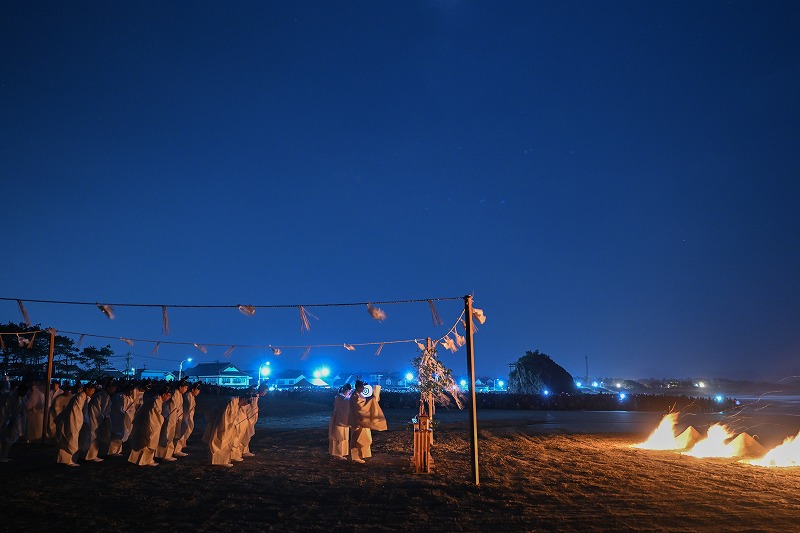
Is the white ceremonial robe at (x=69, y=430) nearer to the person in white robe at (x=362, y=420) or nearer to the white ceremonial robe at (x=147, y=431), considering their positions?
the white ceremonial robe at (x=147, y=431)

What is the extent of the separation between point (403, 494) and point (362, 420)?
13.3 feet

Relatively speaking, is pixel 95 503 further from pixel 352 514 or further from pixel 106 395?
pixel 106 395

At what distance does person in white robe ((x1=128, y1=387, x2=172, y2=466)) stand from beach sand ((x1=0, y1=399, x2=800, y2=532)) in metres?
0.41

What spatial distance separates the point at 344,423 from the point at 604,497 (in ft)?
22.3

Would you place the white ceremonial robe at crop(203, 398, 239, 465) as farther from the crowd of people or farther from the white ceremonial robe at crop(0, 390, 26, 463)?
the white ceremonial robe at crop(0, 390, 26, 463)

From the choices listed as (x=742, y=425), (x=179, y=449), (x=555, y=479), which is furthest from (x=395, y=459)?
(x=742, y=425)

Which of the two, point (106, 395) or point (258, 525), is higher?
point (106, 395)

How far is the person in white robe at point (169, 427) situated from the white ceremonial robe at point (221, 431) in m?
1.30

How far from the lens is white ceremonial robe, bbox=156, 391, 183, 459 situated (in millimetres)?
13188

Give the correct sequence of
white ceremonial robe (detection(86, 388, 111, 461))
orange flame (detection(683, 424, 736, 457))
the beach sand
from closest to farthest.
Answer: the beach sand < white ceremonial robe (detection(86, 388, 111, 461)) < orange flame (detection(683, 424, 736, 457))

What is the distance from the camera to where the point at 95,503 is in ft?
28.9

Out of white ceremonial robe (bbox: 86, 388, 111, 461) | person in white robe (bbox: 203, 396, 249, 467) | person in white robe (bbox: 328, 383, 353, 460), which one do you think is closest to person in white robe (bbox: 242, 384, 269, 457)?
person in white robe (bbox: 203, 396, 249, 467)

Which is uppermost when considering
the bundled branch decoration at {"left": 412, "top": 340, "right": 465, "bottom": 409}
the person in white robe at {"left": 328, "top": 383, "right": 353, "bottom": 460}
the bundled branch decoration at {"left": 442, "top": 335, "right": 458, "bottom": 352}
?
the bundled branch decoration at {"left": 442, "top": 335, "right": 458, "bottom": 352}

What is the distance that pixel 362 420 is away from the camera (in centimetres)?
1350
